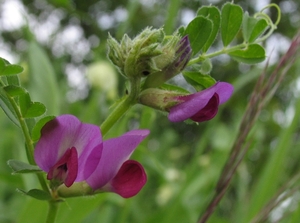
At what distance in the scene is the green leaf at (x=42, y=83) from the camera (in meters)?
0.80

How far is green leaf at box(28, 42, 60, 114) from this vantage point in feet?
2.63

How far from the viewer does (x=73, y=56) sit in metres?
4.30

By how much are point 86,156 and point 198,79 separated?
0.11 meters

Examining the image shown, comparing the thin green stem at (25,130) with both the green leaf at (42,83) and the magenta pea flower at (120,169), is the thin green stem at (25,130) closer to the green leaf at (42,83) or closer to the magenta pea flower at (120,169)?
the magenta pea flower at (120,169)

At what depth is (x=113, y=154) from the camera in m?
0.31

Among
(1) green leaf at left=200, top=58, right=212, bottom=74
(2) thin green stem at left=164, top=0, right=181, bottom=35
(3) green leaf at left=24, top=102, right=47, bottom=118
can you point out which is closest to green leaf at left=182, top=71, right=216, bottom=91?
(1) green leaf at left=200, top=58, right=212, bottom=74

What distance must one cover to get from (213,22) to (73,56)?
13.1ft

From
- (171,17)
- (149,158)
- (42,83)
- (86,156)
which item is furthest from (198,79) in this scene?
(149,158)

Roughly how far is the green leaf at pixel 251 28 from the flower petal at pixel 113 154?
15cm

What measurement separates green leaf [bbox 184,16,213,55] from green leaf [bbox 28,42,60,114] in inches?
18.4

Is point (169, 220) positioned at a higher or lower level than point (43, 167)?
lower

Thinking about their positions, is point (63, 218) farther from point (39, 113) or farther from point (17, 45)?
point (17, 45)

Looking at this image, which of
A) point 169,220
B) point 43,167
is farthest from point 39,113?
point 169,220

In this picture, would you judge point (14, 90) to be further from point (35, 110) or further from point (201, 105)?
point (201, 105)
